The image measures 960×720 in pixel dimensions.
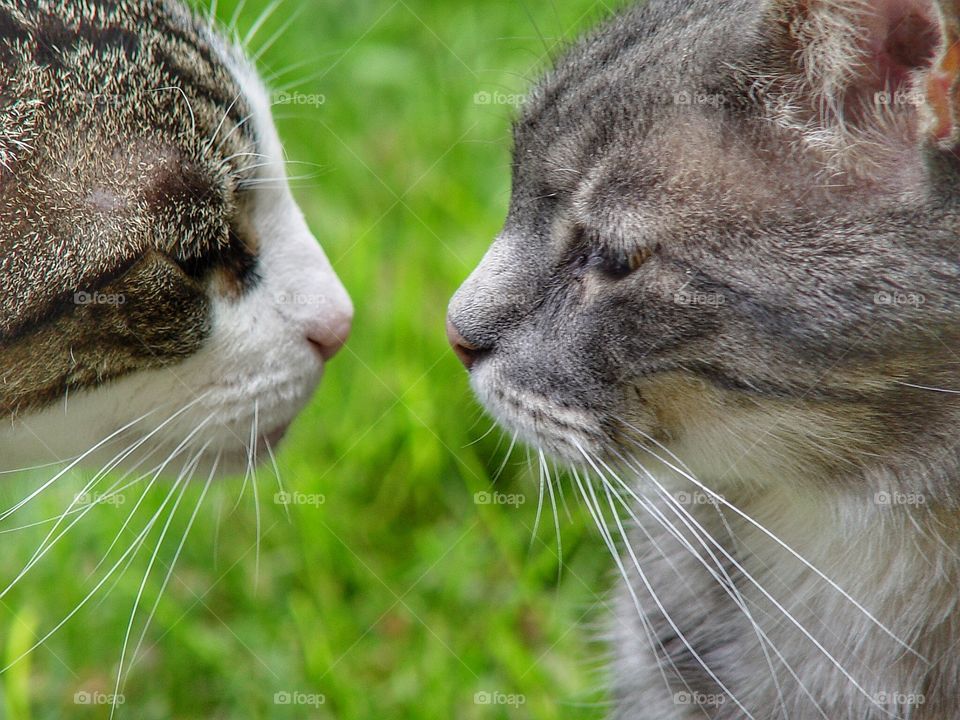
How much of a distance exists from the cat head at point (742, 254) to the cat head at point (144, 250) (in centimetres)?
33

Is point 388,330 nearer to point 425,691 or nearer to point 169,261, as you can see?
point 425,691

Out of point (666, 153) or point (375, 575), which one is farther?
point (375, 575)

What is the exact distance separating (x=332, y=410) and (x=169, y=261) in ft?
3.90

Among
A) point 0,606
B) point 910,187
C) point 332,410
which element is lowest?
point 0,606

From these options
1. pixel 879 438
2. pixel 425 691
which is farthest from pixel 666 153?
pixel 425 691

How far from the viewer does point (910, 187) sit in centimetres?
138

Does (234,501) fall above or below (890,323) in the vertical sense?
below

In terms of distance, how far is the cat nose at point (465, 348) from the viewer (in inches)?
66.8

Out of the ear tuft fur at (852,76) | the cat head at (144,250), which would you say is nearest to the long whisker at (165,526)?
the cat head at (144,250)

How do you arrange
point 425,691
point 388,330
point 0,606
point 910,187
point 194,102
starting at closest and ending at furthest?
1. point 910,187
2. point 194,102
3. point 425,691
4. point 0,606
5. point 388,330

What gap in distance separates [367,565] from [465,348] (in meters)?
0.98

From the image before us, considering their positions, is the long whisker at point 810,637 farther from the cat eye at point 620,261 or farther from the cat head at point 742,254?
the cat eye at point 620,261

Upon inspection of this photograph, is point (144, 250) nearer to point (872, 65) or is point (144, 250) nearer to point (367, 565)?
point (872, 65)

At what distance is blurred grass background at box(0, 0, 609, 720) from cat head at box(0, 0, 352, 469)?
37cm
